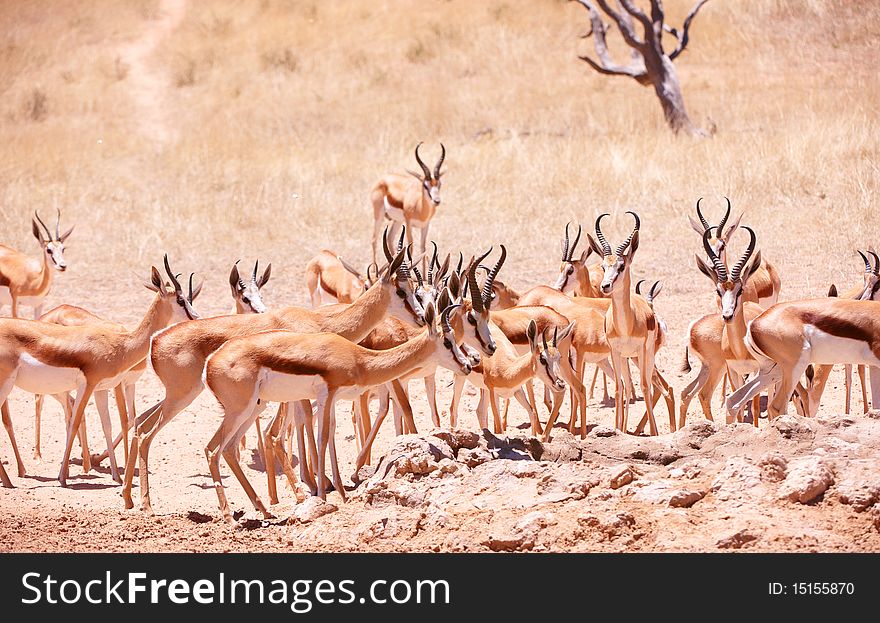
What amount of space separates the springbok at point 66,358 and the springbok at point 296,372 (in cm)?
148

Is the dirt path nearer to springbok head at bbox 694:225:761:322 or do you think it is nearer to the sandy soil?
springbok head at bbox 694:225:761:322

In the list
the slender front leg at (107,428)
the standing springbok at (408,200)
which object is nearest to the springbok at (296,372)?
the slender front leg at (107,428)

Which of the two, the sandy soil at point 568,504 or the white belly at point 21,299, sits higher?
the white belly at point 21,299

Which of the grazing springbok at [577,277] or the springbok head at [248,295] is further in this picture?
the grazing springbok at [577,277]

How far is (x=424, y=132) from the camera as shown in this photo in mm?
25609

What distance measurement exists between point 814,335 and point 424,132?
55.2 feet

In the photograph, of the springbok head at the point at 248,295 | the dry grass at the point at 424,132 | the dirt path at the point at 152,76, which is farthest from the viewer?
the dirt path at the point at 152,76

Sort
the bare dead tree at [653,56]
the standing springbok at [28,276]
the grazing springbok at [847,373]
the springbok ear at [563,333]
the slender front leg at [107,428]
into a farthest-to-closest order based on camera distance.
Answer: the bare dead tree at [653,56]
the standing springbok at [28,276]
the grazing springbok at [847,373]
the springbok ear at [563,333]
the slender front leg at [107,428]

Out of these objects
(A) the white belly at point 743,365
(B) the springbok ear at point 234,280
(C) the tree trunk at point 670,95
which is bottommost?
(A) the white belly at point 743,365

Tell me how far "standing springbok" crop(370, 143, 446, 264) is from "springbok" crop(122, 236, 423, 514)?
7878 millimetres

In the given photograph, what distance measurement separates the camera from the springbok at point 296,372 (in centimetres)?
820

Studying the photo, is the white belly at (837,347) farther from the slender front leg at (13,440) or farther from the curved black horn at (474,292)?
the slender front leg at (13,440)

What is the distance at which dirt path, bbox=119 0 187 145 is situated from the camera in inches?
1105

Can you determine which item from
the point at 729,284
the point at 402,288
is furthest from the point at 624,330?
the point at 402,288
